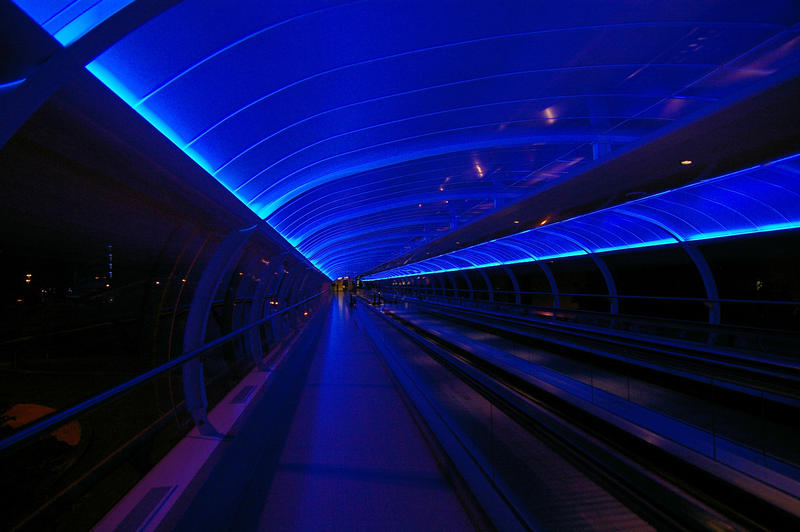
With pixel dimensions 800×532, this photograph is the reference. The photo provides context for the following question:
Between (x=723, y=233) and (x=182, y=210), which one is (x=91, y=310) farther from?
(x=723, y=233)

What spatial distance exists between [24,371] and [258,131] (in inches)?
1102

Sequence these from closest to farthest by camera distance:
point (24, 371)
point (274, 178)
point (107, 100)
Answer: point (107, 100)
point (274, 178)
point (24, 371)

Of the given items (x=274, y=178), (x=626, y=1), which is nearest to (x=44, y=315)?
(x=274, y=178)

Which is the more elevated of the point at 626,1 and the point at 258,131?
the point at 626,1

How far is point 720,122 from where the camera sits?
379 centimetres

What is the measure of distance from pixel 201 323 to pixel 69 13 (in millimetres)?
3430

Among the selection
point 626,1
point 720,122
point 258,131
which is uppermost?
point 626,1

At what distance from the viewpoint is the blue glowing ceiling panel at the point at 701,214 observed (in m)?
7.85

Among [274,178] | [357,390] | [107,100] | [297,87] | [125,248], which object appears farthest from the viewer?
[125,248]

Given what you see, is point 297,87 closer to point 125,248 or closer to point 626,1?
point 626,1

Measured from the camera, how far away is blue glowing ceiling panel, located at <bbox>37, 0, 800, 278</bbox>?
134 inches

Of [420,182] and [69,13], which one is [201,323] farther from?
[420,182]

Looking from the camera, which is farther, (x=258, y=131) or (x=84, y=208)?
(x=84, y=208)

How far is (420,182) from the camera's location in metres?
10.3
